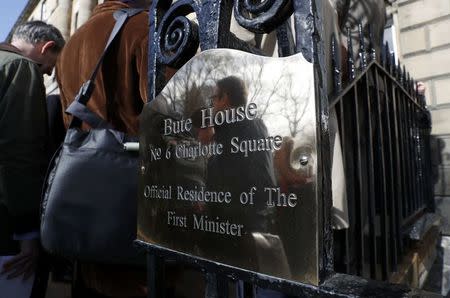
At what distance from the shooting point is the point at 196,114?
1089mm

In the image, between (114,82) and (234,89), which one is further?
(114,82)

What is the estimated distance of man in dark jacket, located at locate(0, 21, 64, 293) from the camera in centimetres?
175

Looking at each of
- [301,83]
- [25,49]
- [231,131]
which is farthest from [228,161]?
[25,49]

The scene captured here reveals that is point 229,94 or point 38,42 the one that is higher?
point 38,42

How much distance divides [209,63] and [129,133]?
72 cm

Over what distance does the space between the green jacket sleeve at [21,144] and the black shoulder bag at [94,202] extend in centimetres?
45

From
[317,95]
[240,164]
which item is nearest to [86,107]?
[240,164]

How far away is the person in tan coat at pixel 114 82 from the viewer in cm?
153

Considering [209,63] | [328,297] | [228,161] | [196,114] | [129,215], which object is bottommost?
[328,297]

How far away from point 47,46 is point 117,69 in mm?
1078

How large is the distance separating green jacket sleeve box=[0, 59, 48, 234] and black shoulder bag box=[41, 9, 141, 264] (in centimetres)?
45

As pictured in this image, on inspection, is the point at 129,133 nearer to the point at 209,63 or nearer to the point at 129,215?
the point at 129,215

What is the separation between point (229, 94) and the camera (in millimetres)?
978

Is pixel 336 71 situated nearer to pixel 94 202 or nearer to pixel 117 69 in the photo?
pixel 117 69
